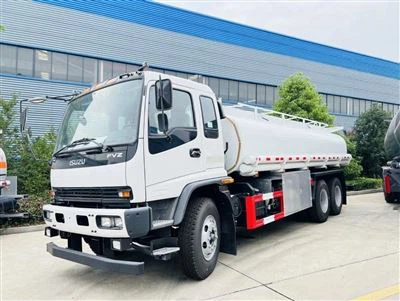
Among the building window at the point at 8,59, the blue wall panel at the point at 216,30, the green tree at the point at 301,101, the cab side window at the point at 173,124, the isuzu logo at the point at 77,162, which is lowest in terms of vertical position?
the isuzu logo at the point at 77,162

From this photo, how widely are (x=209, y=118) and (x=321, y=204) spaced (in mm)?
4908

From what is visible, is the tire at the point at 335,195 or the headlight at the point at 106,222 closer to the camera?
the headlight at the point at 106,222

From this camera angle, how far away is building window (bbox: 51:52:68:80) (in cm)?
2061

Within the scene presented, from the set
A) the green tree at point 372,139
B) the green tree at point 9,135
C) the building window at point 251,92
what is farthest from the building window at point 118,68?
the green tree at point 372,139

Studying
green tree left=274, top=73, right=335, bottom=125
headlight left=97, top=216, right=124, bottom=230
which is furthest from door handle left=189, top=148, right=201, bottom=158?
green tree left=274, top=73, right=335, bottom=125

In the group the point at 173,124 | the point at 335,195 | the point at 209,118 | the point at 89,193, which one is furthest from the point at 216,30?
the point at 89,193

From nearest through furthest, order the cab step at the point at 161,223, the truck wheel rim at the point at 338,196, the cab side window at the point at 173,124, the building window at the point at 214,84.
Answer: the cab step at the point at 161,223, the cab side window at the point at 173,124, the truck wheel rim at the point at 338,196, the building window at the point at 214,84

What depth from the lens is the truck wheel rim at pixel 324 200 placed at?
9.24 meters

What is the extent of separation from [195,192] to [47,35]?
18.4m

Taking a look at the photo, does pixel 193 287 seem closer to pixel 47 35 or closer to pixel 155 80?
pixel 155 80

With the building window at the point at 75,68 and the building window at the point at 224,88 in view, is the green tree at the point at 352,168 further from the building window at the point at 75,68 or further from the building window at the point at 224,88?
the building window at the point at 75,68

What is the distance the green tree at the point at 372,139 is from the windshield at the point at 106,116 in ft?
54.3

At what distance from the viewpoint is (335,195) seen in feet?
33.0

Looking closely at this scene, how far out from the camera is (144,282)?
16.6 ft
